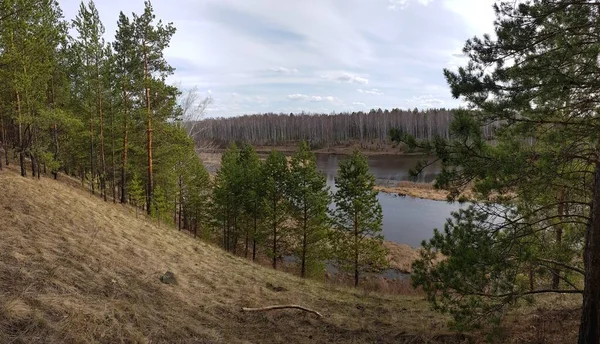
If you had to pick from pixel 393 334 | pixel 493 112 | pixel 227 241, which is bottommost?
pixel 227 241

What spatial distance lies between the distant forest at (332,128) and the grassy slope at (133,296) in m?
87.9

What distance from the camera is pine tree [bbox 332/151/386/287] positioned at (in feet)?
57.6

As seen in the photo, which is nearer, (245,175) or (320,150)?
(245,175)

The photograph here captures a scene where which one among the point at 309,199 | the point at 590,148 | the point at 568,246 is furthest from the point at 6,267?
the point at 309,199

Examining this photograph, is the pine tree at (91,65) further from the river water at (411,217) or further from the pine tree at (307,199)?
the river water at (411,217)

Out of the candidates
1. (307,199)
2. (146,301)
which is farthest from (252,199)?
(146,301)

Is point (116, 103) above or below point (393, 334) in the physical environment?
above

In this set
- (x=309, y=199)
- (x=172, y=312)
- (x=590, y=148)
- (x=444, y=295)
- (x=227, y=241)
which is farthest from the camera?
(x=227, y=241)

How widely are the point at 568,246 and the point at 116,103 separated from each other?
770 inches

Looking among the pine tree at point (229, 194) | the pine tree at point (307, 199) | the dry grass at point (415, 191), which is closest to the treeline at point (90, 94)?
the pine tree at point (229, 194)

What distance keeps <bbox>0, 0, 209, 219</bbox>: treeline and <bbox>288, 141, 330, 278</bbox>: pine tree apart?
678 centimetres

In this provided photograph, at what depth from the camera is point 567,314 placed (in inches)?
282

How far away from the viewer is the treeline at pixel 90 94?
14.1m

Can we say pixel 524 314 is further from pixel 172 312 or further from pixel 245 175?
pixel 245 175
